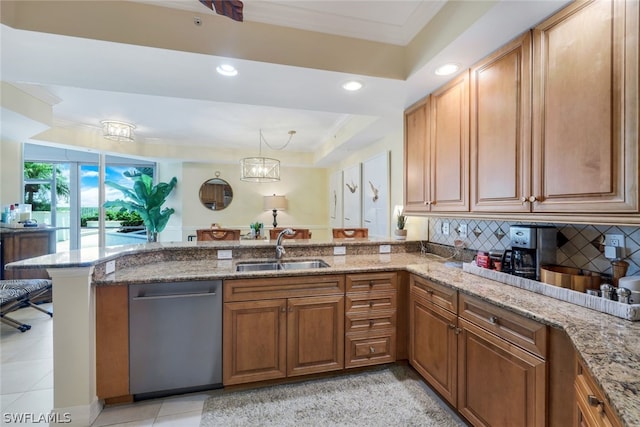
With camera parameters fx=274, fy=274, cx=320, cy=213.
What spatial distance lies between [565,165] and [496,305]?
79cm

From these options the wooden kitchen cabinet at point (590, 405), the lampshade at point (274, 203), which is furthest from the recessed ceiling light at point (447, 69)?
the lampshade at point (274, 203)

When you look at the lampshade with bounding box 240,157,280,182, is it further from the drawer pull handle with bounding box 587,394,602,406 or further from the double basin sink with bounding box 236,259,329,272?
the drawer pull handle with bounding box 587,394,602,406

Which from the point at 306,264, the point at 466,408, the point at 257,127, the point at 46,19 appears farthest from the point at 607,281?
the point at 257,127

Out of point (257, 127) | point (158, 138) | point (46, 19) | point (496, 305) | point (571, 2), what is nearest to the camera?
point (571, 2)

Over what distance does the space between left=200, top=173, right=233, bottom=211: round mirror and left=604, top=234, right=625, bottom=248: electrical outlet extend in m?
6.31

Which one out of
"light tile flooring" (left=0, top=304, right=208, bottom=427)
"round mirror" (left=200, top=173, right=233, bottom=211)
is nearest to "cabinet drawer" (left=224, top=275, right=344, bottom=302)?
"light tile flooring" (left=0, top=304, right=208, bottom=427)

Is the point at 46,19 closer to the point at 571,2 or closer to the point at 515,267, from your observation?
the point at 571,2

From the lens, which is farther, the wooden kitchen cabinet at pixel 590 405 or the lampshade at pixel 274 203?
the lampshade at pixel 274 203

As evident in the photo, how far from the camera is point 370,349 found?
7.46 feet

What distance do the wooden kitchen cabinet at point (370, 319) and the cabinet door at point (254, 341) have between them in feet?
1.77

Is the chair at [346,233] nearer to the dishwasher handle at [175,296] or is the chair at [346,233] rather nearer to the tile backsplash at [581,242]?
the tile backsplash at [581,242]

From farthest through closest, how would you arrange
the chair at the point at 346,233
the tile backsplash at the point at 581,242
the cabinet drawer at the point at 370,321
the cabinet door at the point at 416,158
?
1. the chair at the point at 346,233
2. the cabinet door at the point at 416,158
3. the cabinet drawer at the point at 370,321
4. the tile backsplash at the point at 581,242

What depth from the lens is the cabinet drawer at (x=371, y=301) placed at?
7.32 ft

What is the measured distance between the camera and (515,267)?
1.76 m
